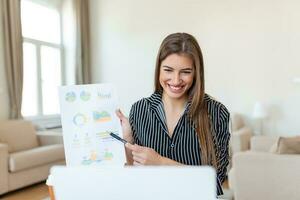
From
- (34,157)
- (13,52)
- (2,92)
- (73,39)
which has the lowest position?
(34,157)

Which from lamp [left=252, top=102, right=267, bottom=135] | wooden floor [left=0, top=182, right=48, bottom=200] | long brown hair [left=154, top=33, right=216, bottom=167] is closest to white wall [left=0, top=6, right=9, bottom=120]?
wooden floor [left=0, top=182, right=48, bottom=200]

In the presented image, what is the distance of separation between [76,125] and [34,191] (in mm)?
3673

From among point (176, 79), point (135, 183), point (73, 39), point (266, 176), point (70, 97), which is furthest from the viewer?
point (73, 39)

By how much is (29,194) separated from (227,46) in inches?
142

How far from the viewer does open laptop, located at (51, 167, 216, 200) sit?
0.67 m

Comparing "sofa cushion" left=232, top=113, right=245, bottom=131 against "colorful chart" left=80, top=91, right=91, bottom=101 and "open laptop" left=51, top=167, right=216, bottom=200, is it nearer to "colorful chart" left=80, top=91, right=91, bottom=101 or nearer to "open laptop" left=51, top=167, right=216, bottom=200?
"colorful chart" left=80, top=91, right=91, bottom=101

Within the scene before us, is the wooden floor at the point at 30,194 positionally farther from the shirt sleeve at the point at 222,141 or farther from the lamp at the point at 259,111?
the shirt sleeve at the point at 222,141

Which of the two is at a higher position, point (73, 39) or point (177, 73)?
point (73, 39)

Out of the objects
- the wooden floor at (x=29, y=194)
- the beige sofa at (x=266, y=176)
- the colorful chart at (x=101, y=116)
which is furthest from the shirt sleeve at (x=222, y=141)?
the wooden floor at (x=29, y=194)

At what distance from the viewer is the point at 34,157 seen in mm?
4527

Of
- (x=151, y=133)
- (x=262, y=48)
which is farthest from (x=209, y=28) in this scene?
(x=151, y=133)

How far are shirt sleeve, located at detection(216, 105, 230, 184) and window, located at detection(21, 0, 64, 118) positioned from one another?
4.83 meters

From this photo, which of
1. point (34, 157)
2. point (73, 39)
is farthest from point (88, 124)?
point (73, 39)

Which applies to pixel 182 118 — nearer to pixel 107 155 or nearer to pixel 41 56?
pixel 107 155
